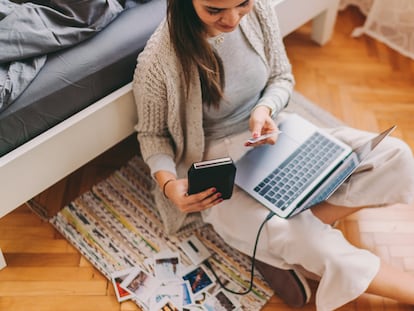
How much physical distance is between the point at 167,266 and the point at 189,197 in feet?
1.09

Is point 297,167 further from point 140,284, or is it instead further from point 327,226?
point 140,284

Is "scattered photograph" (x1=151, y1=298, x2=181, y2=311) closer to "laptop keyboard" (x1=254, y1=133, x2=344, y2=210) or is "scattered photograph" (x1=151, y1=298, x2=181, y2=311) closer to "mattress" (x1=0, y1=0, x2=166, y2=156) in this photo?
"laptop keyboard" (x1=254, y1=133, x2=344, y2=210)

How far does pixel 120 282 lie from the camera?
1484 mm

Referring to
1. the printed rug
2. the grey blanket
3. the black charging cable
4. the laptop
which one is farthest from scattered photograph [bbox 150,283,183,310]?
the grey blanket

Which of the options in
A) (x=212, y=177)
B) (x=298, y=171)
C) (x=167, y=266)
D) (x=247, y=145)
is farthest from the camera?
(x=167, y=266)

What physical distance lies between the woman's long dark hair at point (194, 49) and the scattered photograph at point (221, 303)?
53cm

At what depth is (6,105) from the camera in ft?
3.95

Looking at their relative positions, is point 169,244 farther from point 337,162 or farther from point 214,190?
point 337,162

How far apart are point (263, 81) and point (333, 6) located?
79 cm

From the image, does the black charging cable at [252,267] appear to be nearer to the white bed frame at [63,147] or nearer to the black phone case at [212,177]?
the black phone case at [212,177]

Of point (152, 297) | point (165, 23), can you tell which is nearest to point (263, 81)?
point (165, 23)

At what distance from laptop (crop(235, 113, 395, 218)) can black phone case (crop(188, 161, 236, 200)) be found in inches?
5.6

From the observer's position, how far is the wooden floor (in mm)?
1461

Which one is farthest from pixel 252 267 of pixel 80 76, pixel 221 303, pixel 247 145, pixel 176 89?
pixel 80 76
